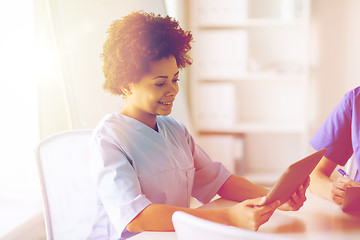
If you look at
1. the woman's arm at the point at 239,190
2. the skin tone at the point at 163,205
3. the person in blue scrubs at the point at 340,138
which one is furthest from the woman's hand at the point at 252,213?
the person in blue scrubs at the point at 340,138

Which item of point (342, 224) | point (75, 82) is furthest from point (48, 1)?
point (342, 224)

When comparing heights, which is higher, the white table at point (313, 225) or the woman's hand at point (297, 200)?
the woman's hand at point (297, 200)

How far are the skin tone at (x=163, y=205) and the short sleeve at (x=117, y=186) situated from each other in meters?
0.02

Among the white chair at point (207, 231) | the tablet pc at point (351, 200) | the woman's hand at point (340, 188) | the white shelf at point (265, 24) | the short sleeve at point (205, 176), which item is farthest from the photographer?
the white shelf at point (265, 24)

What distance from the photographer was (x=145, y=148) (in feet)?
3.30

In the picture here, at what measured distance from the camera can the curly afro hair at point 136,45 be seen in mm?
958

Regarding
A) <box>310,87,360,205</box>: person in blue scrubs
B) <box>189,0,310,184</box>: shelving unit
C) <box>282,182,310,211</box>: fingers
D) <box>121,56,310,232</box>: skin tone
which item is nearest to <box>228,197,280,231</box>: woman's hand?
<box>121,56,310,232</box>: skin tone

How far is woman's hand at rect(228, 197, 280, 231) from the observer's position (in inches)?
33.3

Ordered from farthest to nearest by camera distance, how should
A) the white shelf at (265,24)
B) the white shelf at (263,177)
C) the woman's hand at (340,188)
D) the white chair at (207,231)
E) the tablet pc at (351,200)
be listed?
the white shelf at (263,177), the white shelf at (265,24), the woman's hand at (340,188), the tablet pc at (351,200), the white chair at (207,231)

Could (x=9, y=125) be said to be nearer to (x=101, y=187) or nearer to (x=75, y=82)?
(x=75, y=82)

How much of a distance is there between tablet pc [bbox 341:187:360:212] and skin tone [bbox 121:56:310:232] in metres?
0.10

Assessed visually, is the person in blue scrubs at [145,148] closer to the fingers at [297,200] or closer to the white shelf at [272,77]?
the fingers at [297,200]

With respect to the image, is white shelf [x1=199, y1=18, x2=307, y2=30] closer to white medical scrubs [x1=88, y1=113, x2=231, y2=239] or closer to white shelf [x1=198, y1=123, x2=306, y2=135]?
white shelf [x1=198, y1=123, x2=306, y2=135]

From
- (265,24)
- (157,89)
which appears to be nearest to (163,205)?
(157,89)
